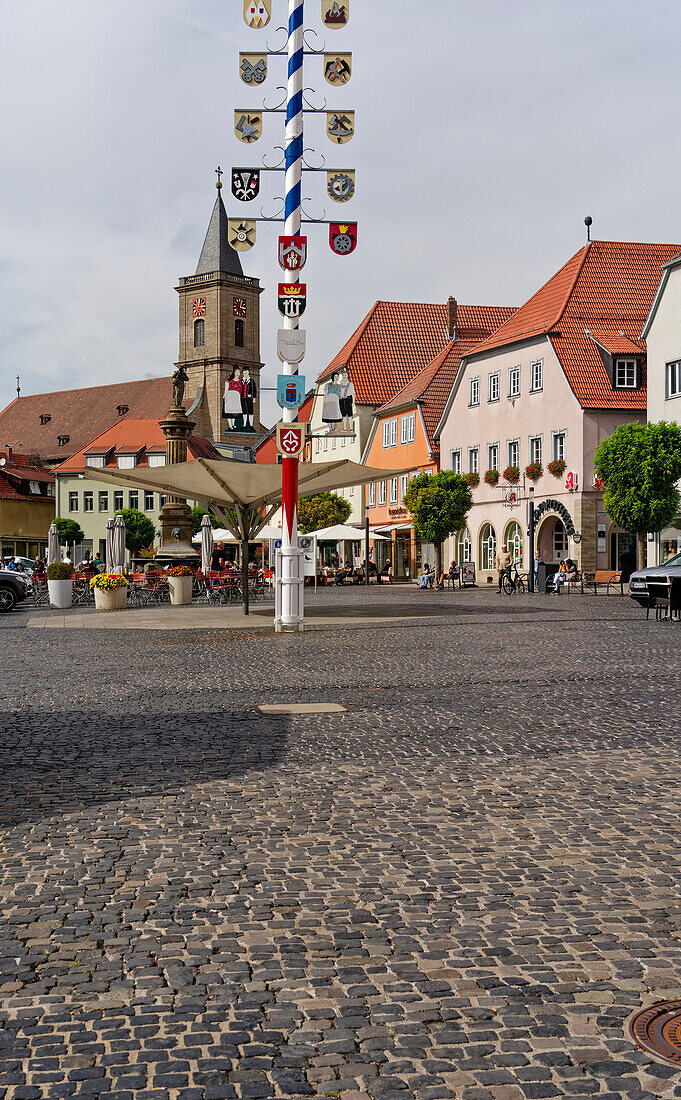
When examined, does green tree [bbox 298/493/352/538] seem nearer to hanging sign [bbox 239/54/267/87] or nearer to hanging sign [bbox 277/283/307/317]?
hanging sign [bbox 239/54/267/87]

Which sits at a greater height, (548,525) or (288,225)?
(288,225)

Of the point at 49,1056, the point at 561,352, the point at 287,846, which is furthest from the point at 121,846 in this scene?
the point at 561,352

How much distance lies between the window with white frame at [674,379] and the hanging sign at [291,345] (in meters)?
25.3

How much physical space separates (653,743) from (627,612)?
794 inches

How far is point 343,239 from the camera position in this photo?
21469 millimetres

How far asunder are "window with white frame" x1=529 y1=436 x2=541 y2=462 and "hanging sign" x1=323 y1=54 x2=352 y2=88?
31.5 meters

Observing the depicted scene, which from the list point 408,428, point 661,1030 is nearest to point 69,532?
point 408,428

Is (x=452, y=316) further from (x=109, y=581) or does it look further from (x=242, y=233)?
(x=242, y=233)

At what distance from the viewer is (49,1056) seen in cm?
316

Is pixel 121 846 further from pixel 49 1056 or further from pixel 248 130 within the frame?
pixel 248 130

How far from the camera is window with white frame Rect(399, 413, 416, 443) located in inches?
2594

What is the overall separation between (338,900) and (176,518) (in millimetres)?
36493

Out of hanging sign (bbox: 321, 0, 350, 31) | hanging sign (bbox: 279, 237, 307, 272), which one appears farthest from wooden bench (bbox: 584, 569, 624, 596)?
hanging sign (bbox: 321, 0, 350, 31)

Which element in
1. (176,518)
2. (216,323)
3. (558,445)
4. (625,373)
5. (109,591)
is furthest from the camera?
(216,323)
